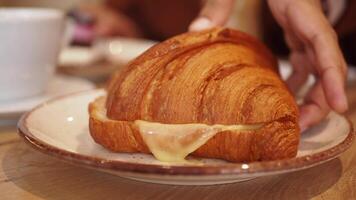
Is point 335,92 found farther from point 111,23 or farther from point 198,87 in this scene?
point 111,23

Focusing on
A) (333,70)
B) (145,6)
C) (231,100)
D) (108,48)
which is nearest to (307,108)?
(333,70)

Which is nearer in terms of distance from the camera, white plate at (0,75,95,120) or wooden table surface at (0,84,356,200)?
wooden table surface at (0,84,356,200)

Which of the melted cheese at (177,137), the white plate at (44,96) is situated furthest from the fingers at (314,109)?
the white plate at (44,96)

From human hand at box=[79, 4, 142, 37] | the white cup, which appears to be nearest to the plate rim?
the white cup

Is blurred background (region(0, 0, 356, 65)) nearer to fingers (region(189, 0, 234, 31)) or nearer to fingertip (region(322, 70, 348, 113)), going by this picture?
fingers (region(189, 0, 234, 31))

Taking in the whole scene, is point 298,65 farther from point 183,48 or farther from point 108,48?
point 108,48

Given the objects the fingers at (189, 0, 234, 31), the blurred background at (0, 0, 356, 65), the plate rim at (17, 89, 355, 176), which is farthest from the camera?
the blurred background at (0, 0, 356, 65)
